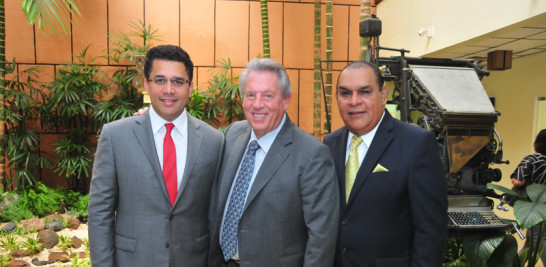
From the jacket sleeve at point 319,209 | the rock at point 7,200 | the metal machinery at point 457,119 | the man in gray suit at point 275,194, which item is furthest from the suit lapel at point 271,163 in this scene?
the rock at point 7,200

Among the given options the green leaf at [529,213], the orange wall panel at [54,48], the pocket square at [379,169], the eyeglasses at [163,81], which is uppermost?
the orange wall panel at [54,48]

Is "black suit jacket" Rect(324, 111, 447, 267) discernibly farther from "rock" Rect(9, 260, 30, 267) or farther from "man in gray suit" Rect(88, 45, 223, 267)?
"rock" Rect(9, 260, 30, 267)

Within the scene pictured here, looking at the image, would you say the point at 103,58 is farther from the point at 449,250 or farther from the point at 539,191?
the point at 539,191

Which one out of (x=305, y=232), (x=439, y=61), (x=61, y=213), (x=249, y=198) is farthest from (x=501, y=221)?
(x=61, y=213)

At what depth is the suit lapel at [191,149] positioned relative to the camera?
65.0 inches

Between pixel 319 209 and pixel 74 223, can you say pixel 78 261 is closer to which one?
pixel 74 223

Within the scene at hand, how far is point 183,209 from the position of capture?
1.65 meters

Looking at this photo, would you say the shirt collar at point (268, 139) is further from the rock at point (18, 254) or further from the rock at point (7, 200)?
the rock at point (7, 200)

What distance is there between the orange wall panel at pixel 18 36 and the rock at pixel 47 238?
2.86 metres

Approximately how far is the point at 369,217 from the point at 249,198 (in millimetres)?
508

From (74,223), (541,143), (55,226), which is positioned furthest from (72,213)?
(541,143)

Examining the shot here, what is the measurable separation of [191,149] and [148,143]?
0.63 ft

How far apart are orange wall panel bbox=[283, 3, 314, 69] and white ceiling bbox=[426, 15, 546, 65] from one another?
191cm

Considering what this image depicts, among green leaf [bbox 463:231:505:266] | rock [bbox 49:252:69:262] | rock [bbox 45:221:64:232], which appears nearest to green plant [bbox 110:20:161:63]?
rock [bbox 45:221:64:232]
